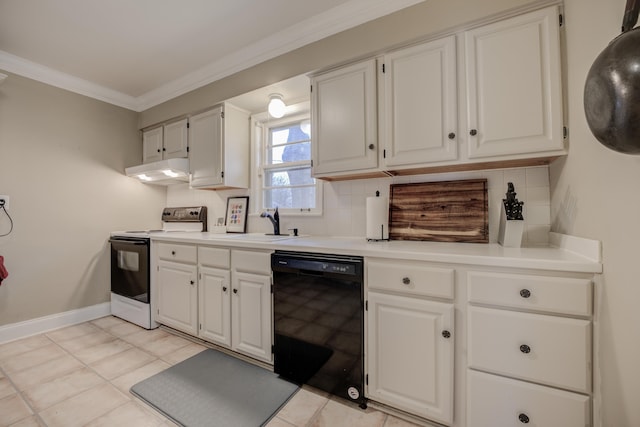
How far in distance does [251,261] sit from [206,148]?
1.49 m

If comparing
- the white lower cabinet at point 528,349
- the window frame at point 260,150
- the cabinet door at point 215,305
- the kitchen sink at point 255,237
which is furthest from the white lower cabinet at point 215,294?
the white lower cabinet at point 528,349

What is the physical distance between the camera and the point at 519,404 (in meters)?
1.13

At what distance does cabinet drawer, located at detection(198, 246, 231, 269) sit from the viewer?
203 cm

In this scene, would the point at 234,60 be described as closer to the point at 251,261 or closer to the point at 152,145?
the point at 152,145

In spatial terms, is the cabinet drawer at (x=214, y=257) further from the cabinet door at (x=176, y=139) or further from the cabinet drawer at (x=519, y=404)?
the cabinet drawer at (x=519, y=404)

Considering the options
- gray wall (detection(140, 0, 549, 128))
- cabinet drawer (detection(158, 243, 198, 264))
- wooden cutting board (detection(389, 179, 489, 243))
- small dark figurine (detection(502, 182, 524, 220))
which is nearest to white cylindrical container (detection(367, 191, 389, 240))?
wooden cutting board (detection(389, 179, 489, 243))

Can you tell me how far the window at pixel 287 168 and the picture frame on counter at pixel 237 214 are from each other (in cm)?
17

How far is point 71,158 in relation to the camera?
279 cm

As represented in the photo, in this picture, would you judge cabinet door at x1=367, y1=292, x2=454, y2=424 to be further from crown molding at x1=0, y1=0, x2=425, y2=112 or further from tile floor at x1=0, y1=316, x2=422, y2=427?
crown molding at x1=0, y1=0, x2=425, y2=112

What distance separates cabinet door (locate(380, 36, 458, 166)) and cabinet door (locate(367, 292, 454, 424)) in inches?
35.7

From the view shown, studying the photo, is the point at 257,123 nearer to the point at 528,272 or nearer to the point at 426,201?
the point at 426,201

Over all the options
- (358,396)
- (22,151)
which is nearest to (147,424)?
(358,396)

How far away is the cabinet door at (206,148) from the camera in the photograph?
2.63 meters

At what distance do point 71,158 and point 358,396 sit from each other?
3561mm
